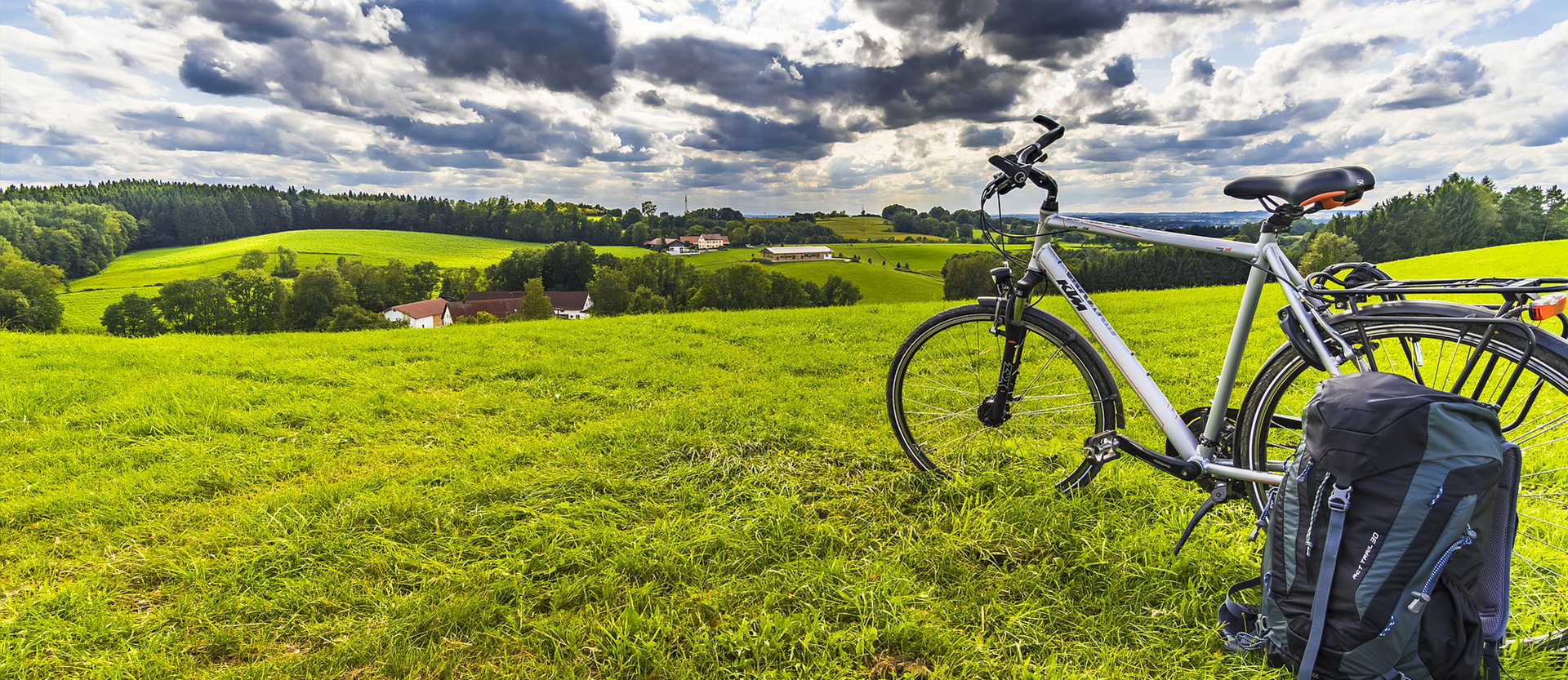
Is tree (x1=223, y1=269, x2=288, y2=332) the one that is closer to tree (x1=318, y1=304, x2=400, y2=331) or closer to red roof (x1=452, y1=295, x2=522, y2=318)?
tree (x1=318, y1=304, x2=400, y2=331)

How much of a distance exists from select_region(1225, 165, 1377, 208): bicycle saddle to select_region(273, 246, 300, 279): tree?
8053cm

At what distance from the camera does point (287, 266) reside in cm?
6700

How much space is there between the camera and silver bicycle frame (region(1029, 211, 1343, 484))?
8.20 feet

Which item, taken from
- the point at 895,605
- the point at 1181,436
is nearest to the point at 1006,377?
the point at 1181,436

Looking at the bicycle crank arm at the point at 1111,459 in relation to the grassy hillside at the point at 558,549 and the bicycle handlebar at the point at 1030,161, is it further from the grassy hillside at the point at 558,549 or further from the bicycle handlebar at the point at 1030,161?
the bicycle handlebar at the point at 1030,161

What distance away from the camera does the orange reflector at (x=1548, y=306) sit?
1.90 m

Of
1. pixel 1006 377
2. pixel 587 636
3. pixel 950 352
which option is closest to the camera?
pixel 587 636

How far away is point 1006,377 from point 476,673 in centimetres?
281

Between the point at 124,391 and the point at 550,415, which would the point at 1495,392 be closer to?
the point at 550,415

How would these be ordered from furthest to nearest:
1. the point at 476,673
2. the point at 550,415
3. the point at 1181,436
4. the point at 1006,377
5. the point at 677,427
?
the point at 550,415 → the point at 677,427 → the point at 1006,377 → the point at 1181,436 → the point at 476,673

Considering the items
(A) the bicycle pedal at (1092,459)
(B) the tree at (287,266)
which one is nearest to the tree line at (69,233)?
(B) the tree at (287,266)

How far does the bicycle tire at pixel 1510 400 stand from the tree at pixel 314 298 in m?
60.7

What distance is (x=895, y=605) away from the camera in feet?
7.89

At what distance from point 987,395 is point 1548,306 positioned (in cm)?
212
